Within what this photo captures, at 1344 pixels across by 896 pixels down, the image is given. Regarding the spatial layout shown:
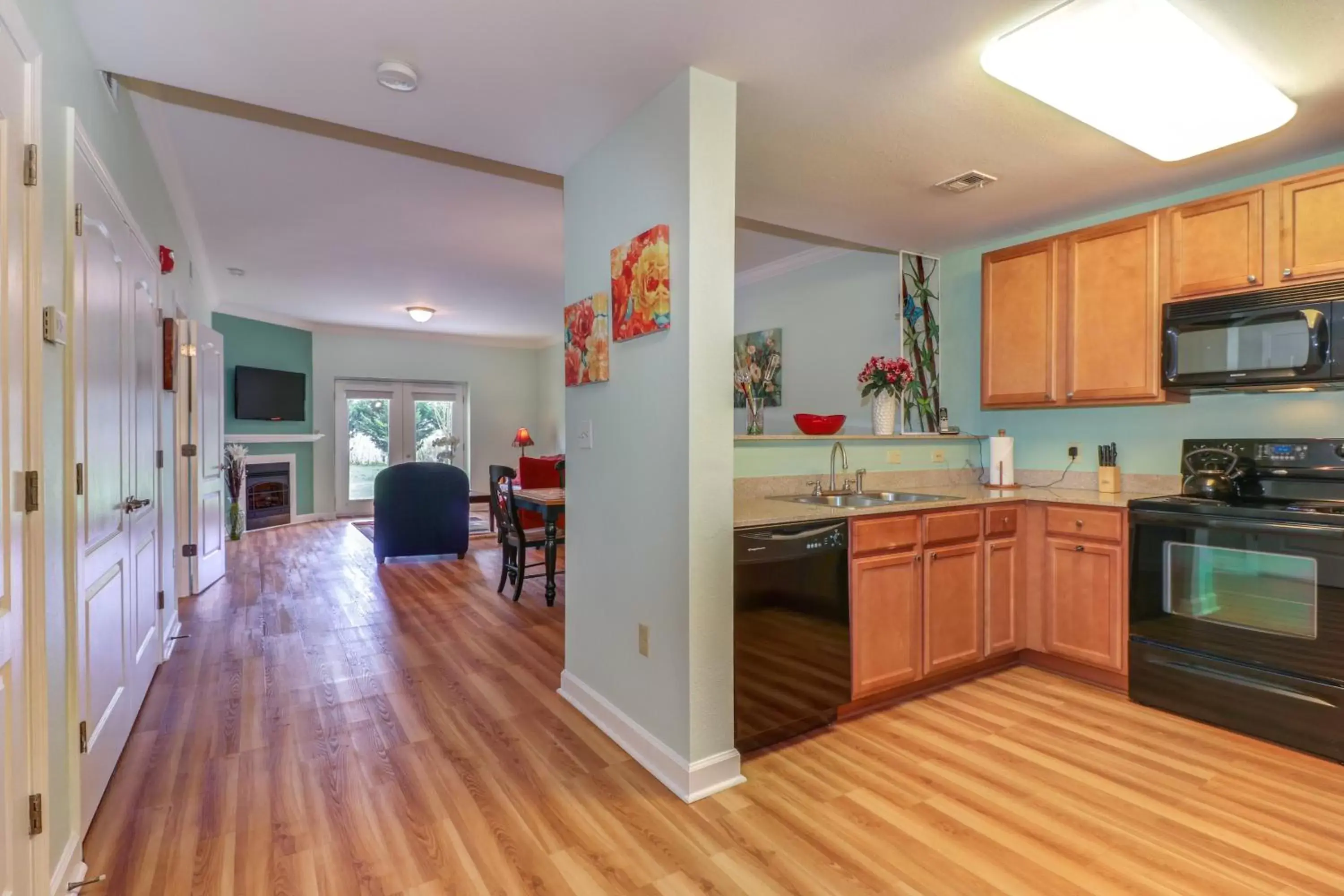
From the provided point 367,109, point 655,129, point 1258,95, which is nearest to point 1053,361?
point 1258,95

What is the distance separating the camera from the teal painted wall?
24.5 ft

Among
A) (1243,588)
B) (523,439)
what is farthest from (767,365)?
(523,439)

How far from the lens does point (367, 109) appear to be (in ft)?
7.89

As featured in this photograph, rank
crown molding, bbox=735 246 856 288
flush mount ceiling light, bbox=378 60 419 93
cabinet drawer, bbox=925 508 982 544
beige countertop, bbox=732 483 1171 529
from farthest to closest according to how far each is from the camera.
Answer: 1. crown molding, bbox=735 246 856 288
2. cabinet drawer, bbox=925 508 982 544
3. beige countertop, bbox=732 483 1171 529
4. flush mount ceiling light, bbox=378 60 419 93

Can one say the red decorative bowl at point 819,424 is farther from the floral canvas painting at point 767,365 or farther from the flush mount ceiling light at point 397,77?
the flush mount ceiling light at point 397,77

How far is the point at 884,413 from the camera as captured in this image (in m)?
3.63

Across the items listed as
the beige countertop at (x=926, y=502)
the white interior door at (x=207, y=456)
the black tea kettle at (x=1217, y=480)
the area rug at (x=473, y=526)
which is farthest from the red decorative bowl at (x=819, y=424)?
the area rug at (x=473, y=526)

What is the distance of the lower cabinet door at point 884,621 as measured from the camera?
8.63 ft

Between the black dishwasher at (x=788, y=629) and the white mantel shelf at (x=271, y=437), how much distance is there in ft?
23.6

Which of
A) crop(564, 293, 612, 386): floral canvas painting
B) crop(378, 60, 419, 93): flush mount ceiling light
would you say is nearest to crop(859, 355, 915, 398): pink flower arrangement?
crop(564, 293, 612, 386): floral canvas painting

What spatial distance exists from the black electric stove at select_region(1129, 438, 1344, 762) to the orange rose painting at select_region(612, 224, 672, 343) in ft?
7.45

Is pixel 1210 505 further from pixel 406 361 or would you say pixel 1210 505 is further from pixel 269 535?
pixel 406 361

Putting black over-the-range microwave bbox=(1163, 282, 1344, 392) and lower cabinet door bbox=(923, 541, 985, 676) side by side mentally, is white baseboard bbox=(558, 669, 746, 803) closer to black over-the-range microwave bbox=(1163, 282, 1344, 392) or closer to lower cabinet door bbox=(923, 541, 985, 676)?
lower cabinet door bbox=(923, 541, 985, 676)

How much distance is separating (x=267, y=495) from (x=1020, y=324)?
8.10m
